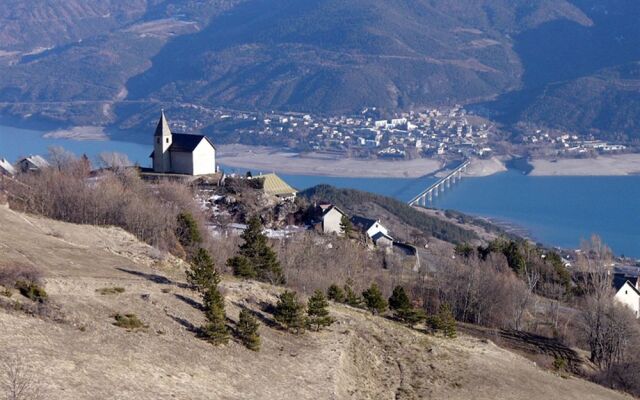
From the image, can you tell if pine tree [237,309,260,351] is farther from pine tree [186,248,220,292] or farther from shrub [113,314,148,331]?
shrub [113,314,148,331]

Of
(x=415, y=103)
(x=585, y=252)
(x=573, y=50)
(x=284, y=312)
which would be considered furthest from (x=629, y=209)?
(x=573, y=50)

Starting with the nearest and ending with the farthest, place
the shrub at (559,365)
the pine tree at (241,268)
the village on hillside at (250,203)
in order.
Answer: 1. the shrub at (559,365)
2. the pine tree at (241,268)
3. the village on hillside at (250,203)

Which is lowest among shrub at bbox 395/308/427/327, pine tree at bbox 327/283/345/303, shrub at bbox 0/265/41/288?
shrub at bbox 395/308/427/327

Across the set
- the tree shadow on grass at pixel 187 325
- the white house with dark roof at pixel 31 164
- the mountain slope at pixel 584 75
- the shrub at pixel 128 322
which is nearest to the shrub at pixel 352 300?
the tree shadow on grass at pixel 187 325

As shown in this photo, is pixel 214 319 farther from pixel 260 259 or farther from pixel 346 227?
pixel 346 227

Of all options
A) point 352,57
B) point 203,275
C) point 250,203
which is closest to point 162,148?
point 250,203

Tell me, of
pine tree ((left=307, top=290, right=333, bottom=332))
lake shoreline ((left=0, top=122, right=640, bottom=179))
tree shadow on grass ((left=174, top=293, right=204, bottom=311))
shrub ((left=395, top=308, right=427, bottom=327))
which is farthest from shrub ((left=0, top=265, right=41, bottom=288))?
lake shoreline ((left=0, top=122, right=640, bottom=179))

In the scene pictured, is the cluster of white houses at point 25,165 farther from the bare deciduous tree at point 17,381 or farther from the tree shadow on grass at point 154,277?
the bare deciduous tree at point 17,381
